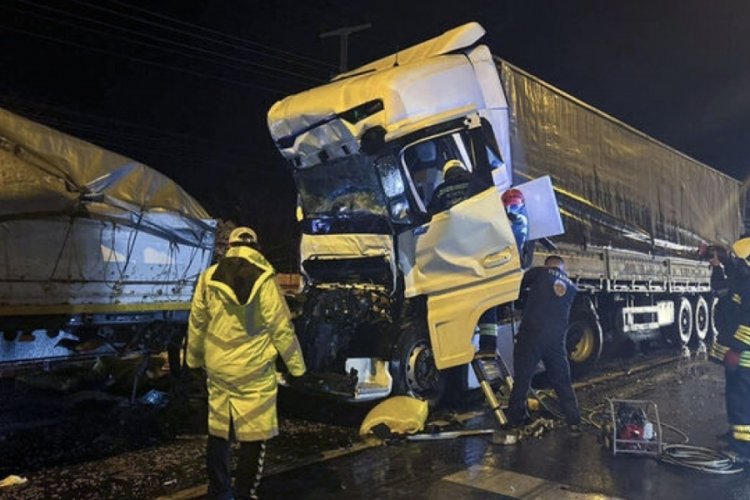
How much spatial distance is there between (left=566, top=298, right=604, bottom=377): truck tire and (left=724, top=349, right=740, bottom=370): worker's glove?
13.5ft

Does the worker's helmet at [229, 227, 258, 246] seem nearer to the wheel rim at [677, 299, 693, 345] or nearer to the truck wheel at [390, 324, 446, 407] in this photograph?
the truck wheel at [390, 324, 446, 407]

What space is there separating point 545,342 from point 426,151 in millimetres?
2246

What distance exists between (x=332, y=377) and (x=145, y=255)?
2.18 m

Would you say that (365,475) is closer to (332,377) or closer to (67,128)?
(332,377)

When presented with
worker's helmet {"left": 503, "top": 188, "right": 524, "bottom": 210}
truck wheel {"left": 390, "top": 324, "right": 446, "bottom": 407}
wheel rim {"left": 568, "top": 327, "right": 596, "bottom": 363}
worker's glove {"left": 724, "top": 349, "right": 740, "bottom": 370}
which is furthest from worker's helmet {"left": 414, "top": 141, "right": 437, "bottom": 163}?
wheel rim {"left": 568, "top": 327, "right": 596, "bottom": 363}

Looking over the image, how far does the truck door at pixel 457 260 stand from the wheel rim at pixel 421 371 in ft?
1.06

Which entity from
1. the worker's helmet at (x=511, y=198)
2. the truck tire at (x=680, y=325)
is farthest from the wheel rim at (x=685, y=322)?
the worker's helmet at (x=511, y=198)

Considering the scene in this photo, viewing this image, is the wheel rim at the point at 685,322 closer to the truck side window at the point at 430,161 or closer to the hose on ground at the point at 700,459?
the hose on ground at the point at 700,459

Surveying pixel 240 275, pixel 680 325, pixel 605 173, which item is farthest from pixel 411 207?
pixel 680 325

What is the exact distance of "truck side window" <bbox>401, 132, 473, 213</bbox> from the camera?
6527mm

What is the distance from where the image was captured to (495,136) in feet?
23.0

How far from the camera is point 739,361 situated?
17.1ft

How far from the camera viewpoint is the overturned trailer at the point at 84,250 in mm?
5207

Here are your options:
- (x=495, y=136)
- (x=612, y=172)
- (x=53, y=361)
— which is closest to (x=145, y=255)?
(x=53, y=361)
